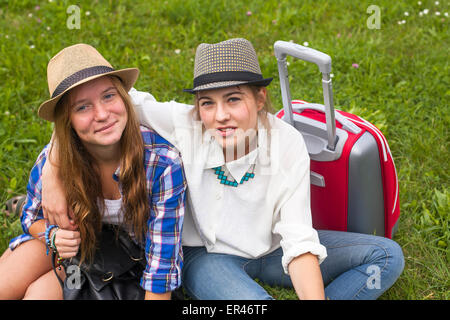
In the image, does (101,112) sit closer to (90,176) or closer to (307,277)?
(90,176)

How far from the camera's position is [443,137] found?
134 inches

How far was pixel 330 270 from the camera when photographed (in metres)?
2.50

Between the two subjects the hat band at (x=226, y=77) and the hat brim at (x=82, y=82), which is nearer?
the hat brim at (x=82, y=82)

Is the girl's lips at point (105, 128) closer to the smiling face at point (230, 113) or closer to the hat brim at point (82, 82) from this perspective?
the hat brim at point (82, 82)

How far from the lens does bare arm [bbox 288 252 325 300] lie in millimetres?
2043

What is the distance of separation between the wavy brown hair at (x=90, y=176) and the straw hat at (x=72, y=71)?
0.06 metres

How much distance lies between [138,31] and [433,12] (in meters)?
2.67

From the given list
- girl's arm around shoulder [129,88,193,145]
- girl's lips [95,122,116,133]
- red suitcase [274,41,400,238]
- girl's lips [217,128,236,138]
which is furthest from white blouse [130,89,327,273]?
girl's lips [95,122,116,133]

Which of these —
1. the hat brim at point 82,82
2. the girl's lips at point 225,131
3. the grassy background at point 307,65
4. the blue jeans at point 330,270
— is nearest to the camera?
the hat brim at point 82,82

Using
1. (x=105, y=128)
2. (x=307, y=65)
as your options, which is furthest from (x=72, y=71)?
(x=307, y=65)

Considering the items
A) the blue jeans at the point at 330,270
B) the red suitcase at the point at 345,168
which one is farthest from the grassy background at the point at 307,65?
the red suitcase at the point at 345,168

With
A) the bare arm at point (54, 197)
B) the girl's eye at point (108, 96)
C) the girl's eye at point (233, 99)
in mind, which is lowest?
the bare arm at point (54, 197)

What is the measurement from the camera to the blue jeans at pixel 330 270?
2.29 meters
